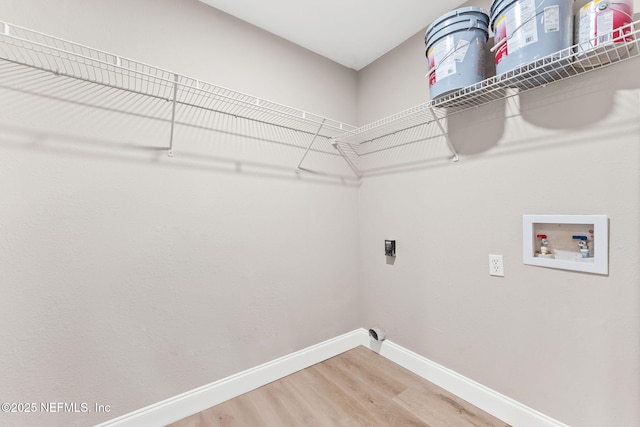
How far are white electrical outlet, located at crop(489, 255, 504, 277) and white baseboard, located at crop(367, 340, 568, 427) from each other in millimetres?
633

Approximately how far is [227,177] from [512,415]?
1.98m

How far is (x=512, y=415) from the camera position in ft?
4.42

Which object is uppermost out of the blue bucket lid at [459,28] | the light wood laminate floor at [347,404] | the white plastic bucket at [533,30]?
the blue bucket lid at [459,28]

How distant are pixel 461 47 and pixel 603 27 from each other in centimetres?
48

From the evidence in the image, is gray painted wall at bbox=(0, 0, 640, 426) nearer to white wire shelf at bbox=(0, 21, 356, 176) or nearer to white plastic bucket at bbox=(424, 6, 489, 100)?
white wire shelf at bbox=(0, 21, 356, 176)

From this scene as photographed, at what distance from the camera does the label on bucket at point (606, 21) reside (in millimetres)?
945

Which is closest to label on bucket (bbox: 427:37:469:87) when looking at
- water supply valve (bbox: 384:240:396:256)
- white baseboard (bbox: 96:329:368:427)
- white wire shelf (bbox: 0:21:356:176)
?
white wire shelf (bbox: 0:21:356:176)

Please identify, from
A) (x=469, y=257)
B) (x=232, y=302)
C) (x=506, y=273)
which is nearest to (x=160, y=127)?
(x=232, y=302)

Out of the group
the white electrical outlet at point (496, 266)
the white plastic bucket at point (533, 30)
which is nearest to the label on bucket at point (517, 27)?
the white plastic bucket at point (533, 30)

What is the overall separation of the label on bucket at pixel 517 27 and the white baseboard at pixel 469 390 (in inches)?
65.6

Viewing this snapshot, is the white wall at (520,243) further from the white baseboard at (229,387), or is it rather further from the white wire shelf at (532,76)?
the white baseboard at (229,387)

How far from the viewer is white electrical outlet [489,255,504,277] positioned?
1.41 m

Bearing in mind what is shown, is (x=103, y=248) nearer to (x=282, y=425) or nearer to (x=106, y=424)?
(x=106, y=424)

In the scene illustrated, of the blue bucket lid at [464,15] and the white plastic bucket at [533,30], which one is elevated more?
the blue bucket lid at [464,15]
